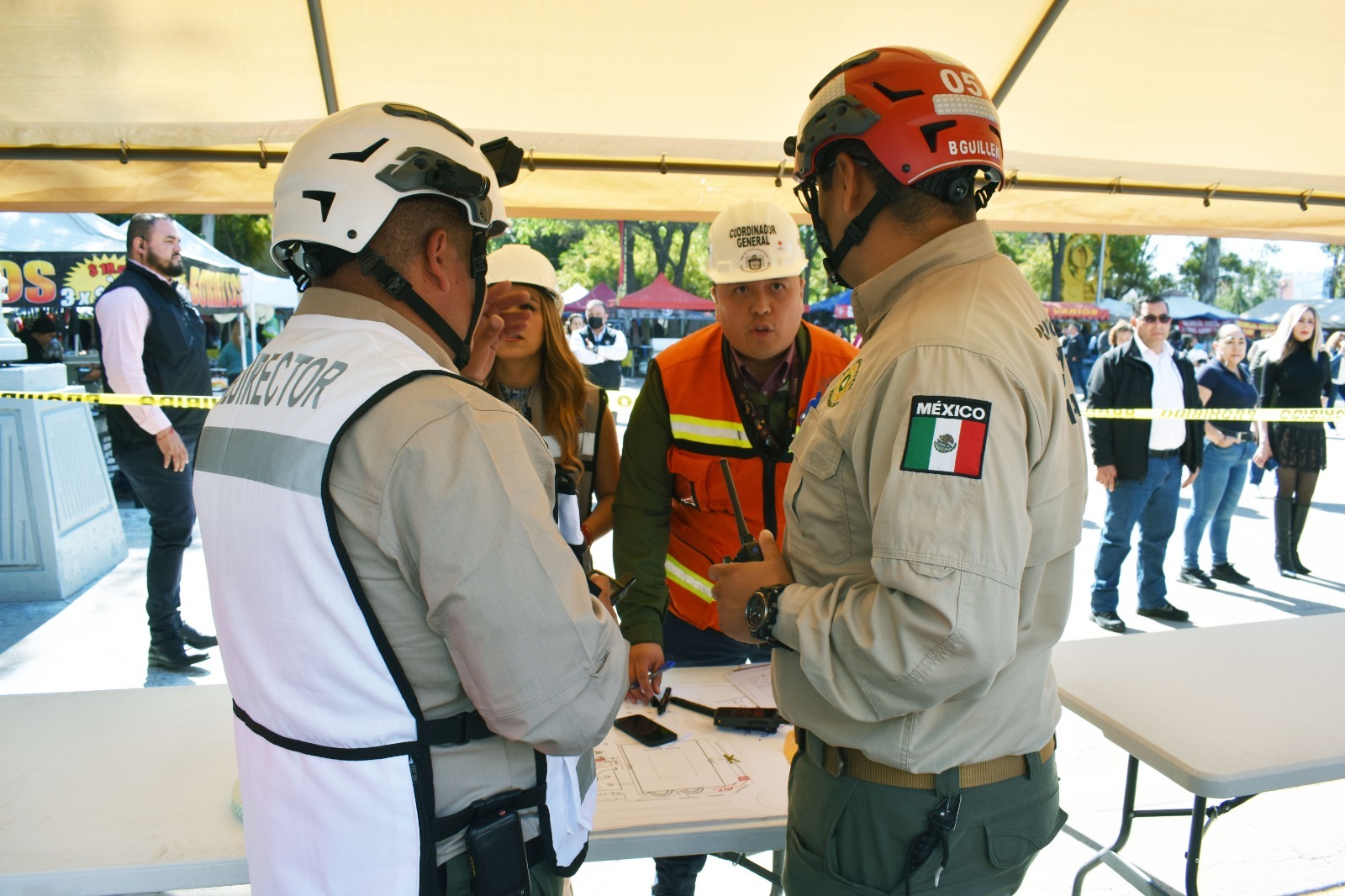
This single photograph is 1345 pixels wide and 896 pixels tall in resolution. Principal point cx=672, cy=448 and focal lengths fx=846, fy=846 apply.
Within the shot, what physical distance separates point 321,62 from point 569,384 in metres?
1.29

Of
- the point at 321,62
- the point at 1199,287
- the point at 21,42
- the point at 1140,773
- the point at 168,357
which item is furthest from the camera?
the point at 1199,287

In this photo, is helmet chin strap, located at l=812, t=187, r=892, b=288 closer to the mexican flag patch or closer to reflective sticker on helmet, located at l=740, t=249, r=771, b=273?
the mexican flag patch

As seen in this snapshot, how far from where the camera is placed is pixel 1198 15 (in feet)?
8.72

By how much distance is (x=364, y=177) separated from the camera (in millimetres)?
1281

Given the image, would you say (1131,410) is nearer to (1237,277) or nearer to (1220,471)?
(1220,471)

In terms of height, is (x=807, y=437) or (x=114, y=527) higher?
(x=807, y=437)

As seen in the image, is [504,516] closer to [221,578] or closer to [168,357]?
[221,578]

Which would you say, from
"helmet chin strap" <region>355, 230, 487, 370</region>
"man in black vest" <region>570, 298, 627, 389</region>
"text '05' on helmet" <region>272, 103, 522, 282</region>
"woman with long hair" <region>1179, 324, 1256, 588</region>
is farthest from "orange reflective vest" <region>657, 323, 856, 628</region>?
"man in black vest" <region>570, 298, 627, 389</region>

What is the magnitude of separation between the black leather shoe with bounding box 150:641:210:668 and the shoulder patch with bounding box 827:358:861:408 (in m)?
4.45

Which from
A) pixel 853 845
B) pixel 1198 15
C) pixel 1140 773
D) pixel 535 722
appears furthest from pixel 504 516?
pixel 1140 773

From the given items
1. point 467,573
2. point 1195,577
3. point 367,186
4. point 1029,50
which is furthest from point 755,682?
point 1195,577

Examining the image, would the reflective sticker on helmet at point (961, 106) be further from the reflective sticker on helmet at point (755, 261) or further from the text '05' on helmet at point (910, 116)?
the reflective sticker on helmet at point (755, 261)

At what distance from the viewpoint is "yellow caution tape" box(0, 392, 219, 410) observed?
4516 millimetres

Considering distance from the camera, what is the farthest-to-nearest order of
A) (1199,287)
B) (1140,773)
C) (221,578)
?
(1199,287) → (1140,773) → (221,578)
